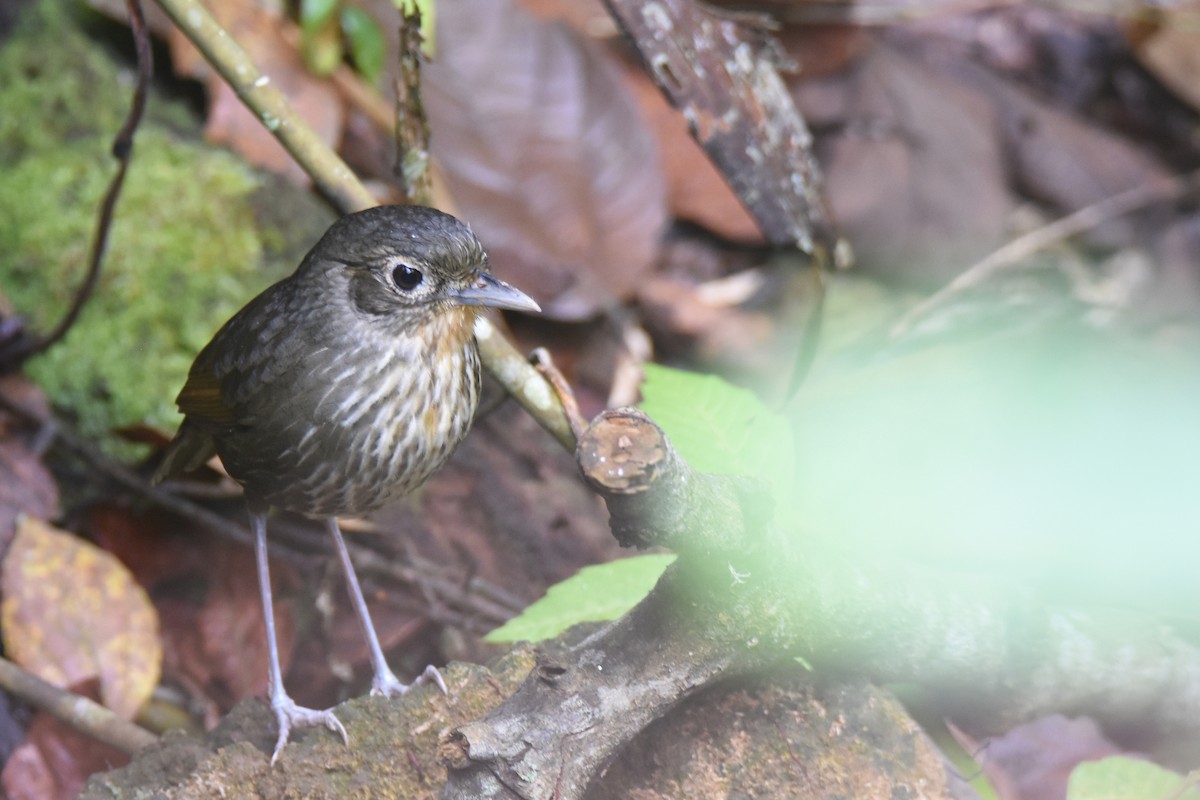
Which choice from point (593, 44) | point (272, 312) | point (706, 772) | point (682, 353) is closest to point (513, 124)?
point (593, 44)

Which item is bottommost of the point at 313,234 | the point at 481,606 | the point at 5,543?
the point at 481,606

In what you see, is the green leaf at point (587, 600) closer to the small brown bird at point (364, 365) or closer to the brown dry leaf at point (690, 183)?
the small brown bird at point (364, 365)

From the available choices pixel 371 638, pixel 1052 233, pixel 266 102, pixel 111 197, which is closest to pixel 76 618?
pixel 371 638

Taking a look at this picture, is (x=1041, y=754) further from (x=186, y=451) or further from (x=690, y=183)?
(x=690, y=183)

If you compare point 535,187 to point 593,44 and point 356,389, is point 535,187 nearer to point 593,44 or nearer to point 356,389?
point 593,44

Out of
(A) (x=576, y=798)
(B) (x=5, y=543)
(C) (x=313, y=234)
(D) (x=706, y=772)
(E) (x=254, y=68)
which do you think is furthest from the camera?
(C) (x=313, y=234)

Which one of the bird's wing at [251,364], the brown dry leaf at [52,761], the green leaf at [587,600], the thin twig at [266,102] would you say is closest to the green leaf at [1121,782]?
the green leaf at [587,600]

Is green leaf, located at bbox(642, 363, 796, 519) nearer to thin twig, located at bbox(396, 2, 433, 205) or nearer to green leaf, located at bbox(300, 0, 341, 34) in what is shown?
thin twig, located at bbox(396, 2, 433, 205)
